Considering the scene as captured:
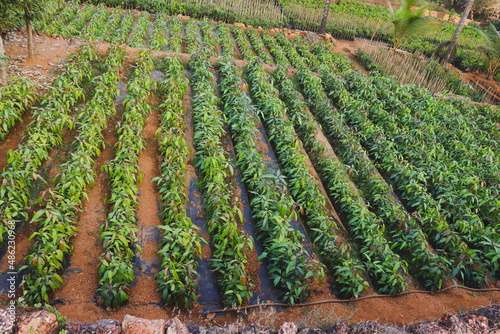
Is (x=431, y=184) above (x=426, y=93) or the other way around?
the other way around

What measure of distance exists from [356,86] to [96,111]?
24.1 ft

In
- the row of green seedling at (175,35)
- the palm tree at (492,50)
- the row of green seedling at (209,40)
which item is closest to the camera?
the row of green seedling at (175,35)

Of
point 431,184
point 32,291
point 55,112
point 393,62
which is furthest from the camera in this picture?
point 393,62

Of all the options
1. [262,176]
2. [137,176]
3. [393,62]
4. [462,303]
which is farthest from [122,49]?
[393,62]

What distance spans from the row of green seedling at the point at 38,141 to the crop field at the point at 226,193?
0.03m

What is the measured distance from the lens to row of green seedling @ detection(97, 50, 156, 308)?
3.32 m

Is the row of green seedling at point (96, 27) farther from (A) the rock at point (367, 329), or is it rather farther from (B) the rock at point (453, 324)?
(B) the rock at point (453, 324)

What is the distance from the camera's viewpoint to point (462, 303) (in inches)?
167

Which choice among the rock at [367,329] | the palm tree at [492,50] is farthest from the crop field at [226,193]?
the palm tree at [492,50]

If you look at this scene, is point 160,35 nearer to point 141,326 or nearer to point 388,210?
point 388,210

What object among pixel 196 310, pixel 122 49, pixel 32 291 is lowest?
pixel 196 310

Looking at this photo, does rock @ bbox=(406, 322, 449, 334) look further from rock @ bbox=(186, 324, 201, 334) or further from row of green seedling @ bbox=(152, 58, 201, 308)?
row of green seedling @ bbox=(152, 58, 201, 308)

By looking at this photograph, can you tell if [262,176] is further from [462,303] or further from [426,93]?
[426,93]

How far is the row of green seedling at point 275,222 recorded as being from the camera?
12.4 feet
